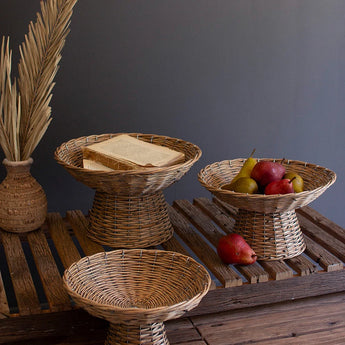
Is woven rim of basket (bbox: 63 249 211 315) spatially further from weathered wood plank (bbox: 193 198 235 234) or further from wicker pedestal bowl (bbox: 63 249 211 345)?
weathered wood plank (bbox: 193 198 235 234)

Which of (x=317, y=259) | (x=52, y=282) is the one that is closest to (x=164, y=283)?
(x=52, y=282)

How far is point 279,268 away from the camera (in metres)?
1.30

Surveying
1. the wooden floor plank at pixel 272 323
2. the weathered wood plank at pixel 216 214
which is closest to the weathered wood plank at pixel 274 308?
the wooden floor plank at pixel 272 323

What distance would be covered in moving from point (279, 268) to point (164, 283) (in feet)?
0.96

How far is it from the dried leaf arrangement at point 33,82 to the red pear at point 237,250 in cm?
53

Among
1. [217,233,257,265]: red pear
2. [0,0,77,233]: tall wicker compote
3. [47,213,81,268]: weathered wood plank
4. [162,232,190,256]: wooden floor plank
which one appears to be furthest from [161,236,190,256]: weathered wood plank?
[0,0,77,233]: tall wicker compote

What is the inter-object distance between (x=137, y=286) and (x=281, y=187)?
39 cm

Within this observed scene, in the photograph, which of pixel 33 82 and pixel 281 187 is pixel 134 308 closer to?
pixel 281 187

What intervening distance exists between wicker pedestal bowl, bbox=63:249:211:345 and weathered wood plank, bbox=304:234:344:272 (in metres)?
0.37

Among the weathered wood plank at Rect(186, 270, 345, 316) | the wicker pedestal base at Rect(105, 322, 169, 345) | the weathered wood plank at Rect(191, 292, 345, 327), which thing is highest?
the wicker pedestal base at Rect(105, 322, 169, 345)

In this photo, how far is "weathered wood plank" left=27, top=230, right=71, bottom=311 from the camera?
1.15 meters

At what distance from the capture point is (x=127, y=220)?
1.37 meters

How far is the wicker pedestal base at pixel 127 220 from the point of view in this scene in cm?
136

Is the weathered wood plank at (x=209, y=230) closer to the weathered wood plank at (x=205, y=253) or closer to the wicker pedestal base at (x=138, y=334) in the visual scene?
the weathered wood plank at (x=205, y=253)
